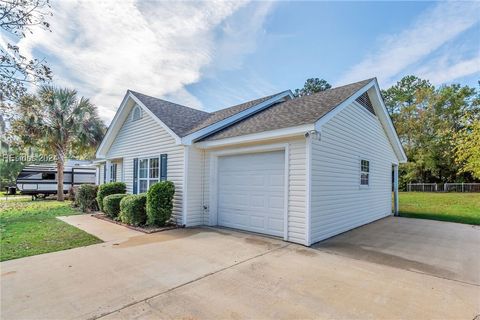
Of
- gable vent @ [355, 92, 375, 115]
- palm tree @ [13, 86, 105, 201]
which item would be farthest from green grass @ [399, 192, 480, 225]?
palm tree @ [13, 86, 105, 201]

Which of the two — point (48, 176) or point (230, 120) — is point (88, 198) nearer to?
point (230, 120)

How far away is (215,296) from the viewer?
343cm

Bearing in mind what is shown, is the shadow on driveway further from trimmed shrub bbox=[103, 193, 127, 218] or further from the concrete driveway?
trimmed shrub bbox=[103, 193, 127, 218]

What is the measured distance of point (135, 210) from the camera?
801cm

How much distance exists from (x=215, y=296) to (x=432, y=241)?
20.6 feet

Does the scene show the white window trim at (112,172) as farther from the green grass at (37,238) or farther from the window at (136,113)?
the green grass at (37,238)

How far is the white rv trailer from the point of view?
60.5ft

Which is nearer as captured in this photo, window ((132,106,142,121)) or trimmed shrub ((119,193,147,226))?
trimmed shrub ((119,193,147,226))

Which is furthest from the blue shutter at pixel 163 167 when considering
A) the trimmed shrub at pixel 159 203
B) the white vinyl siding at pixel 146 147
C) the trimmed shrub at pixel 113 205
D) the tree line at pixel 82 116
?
the tree line at pixel 82 116

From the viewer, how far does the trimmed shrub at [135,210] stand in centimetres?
802

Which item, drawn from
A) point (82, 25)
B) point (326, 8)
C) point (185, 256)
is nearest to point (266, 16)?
point (326, 8)

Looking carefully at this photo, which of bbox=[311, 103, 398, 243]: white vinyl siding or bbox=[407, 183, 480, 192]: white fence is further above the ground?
bbox=[311, 103, 398, 243]: white vinyl siding

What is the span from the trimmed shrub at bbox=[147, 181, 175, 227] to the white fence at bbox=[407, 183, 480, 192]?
107 feet

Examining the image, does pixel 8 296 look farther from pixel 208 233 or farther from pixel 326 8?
pixel 326 8
